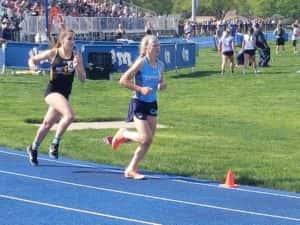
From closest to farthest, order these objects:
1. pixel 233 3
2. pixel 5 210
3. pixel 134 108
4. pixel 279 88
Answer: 1. pixel 5 210
2. pixel 134 108
3. pixel 279 88
4. pixel 233 3

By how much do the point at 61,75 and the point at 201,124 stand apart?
6360mm

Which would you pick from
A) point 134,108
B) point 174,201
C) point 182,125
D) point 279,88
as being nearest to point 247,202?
point 174,201

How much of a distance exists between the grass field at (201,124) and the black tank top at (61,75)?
4.65 feet

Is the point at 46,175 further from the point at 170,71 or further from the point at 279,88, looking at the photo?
the point at 170,71

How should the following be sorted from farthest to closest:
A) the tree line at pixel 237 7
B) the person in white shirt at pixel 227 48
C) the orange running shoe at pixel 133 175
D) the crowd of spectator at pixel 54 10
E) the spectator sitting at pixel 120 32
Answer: the tree line at pixel 237 7 < the spectator sitting at pixel 120 32 < the crowd of spectator at pixel 54 10 < the person in white shirt at pixel 227 48 < the orange running shoe at pixel 133 175

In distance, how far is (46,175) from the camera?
11156 millimetres

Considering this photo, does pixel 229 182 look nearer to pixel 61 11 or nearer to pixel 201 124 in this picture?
pixel 201 124

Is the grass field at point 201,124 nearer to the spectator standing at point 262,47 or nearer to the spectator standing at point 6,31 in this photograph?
the spectator standing at point 262,47

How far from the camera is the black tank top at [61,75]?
11414 millimetres

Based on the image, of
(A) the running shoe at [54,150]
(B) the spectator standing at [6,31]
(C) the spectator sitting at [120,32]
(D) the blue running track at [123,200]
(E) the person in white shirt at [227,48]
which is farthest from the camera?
(C) the spectator sitting at [120,32]

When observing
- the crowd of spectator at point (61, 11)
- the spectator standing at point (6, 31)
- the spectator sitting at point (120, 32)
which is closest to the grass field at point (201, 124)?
the crowd of spectator at point (61, 11)

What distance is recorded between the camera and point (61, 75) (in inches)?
453

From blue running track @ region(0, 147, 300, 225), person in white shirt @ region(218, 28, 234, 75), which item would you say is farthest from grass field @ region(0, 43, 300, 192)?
blue running track @ region(0, 147, 300, 225)

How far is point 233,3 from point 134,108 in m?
104
